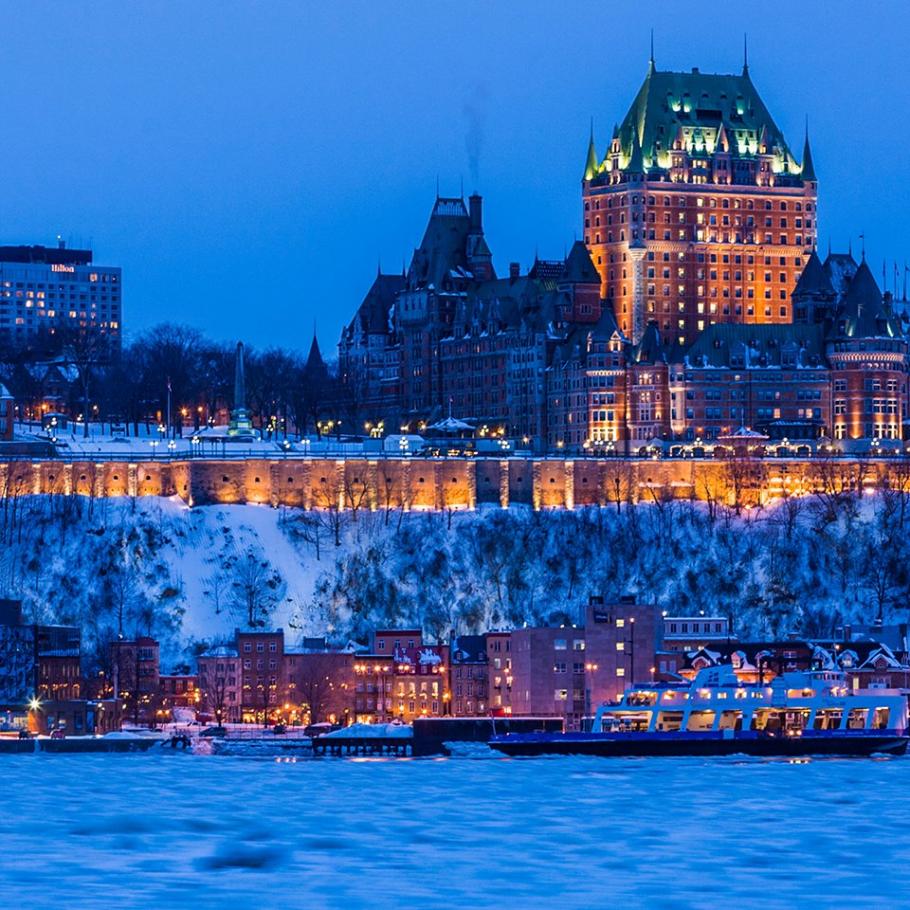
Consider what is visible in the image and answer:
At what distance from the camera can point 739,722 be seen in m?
132

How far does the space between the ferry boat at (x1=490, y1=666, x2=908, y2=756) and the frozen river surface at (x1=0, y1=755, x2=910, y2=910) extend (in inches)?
833

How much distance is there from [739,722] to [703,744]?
4.12 metres

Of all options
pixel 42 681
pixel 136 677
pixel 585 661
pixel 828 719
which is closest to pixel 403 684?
pixel 585 661

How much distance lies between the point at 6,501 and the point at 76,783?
71217mm

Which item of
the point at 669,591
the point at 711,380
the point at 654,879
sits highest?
the point at 711,380

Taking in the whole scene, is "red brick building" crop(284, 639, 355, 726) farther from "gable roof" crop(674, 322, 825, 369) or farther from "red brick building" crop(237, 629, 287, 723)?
"gable roof" crop(674, 322, 825, 369)

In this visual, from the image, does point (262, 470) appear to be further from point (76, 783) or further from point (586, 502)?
point (76, 783)

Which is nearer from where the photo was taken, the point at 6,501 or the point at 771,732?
the point at 771,732

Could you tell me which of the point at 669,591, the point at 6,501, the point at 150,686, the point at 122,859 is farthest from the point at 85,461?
the point at 122,859

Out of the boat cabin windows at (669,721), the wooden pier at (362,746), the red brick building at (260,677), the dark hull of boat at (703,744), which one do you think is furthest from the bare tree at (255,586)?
the dark hull of boat at (703,744)

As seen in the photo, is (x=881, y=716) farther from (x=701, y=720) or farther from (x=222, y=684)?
(x=222, y=684)

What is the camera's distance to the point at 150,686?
505ft

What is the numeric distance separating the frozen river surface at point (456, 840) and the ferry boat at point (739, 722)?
21154 millimetres

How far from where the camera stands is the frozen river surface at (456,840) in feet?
218
